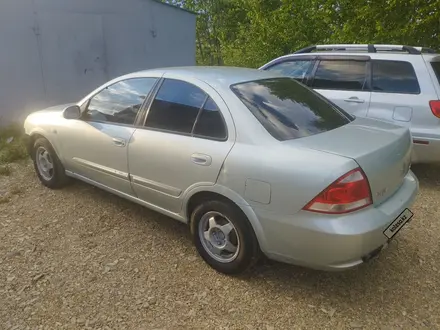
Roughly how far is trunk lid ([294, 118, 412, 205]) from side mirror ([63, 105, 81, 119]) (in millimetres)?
2393

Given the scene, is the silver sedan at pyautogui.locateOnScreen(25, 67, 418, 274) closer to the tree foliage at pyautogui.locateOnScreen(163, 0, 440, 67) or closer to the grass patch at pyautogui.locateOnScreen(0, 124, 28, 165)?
the grass patch at pyautogui.locateOnScreen(0, 124, 28, 165)

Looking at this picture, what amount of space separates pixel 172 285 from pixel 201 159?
3.18 feet

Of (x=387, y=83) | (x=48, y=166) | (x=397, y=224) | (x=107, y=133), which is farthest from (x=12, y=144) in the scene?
(x=397, y=224)

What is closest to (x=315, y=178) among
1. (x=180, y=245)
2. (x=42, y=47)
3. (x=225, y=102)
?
(x=225, y=102)

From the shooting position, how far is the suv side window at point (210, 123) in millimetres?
2588

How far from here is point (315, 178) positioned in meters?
2.13

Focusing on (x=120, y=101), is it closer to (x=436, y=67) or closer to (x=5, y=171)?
(x=5, y=171)

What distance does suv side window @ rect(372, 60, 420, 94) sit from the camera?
4367 millimetres

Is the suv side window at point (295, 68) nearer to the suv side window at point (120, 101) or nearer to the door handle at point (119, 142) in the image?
the suv side window at point (120, 101)

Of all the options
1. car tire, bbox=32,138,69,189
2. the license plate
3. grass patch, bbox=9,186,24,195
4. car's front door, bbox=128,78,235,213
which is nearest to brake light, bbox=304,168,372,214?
the license plate

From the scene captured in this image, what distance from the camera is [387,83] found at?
457 cm

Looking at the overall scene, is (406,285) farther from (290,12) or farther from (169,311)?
(290,12)

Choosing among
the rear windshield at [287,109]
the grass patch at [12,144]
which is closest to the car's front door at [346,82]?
the rear windshield at [287,109]

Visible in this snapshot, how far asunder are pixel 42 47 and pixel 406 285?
7927 mm
